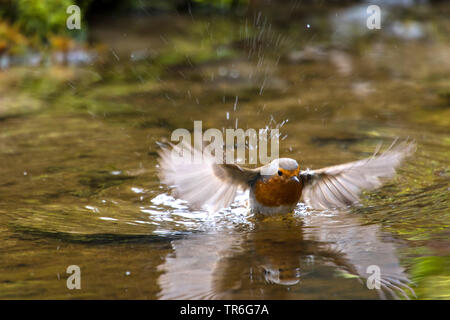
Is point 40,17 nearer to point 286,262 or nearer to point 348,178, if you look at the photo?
point 348,178

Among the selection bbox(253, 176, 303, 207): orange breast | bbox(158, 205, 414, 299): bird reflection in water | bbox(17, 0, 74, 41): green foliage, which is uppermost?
bbox(17, 0, 74, 41): green foliage

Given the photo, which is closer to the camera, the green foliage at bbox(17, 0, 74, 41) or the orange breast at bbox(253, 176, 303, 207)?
the orange breast at bbox(253, 176, 303, 207)

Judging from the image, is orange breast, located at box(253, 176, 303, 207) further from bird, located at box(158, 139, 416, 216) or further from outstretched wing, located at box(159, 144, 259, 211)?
outstretched wing, located at box(159, 144, 259, 211)

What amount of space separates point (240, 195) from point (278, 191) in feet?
2.39

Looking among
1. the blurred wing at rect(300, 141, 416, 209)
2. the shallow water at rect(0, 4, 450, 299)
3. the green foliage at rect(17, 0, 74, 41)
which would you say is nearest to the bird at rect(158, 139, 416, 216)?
the blurred wing at rect(300, 141, 416, 209)

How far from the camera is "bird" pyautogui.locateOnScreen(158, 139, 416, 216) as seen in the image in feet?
13.3

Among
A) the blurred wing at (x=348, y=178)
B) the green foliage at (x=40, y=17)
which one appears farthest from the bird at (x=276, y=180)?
the green foliage at (x=40, y=17)

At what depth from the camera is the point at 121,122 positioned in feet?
22.3

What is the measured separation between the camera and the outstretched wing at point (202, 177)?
13.2 feet

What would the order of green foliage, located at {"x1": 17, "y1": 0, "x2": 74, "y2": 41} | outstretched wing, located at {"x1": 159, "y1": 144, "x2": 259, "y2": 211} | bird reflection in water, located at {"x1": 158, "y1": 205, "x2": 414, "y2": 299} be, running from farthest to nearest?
green foliage, located at {"x1": 17, "y1": 0, "x2": 74, "y2": 41}, outstretched wing, located at {"x1": 159, "y1": 144, "x2": 259, "y2": 211}, bird reflection in water, located at {"x1": 158, "y1": 205, "x2": 414, "y2": 299}

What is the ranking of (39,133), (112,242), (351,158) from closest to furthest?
(112,242), (351,158), (39,133)

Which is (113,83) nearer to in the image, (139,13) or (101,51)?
(101,51)
